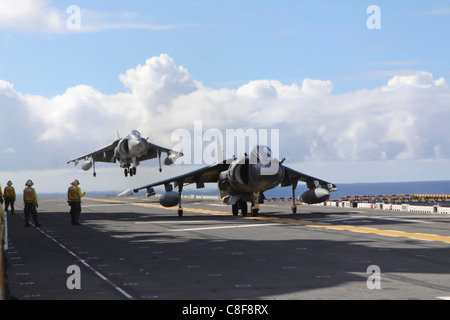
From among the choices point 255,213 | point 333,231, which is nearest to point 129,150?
point 255,213

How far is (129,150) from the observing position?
50.1m

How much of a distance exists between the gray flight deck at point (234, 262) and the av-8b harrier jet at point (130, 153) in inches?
954

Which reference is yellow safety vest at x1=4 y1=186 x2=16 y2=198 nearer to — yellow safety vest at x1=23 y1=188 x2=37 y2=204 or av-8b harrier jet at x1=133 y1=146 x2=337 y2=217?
av-8b harrier jet at x1=133 y1=146 x2=337 y2=217

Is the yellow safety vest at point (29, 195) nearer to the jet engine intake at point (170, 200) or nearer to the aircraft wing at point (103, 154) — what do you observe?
the jet engine intake at point (170, 200)

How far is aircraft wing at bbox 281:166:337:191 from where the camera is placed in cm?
3703

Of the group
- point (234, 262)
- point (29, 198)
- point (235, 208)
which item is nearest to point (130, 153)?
point (235, 208)

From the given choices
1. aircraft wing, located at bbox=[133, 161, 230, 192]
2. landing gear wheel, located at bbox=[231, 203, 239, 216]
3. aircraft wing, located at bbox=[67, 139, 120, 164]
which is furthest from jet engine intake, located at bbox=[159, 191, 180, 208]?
aircraft wing, located at bbox=[67, 139, 120, 164]

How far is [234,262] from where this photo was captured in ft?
48.4

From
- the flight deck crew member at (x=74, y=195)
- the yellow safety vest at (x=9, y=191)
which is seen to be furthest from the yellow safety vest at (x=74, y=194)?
the yellow safety vest at (x=9, y=191)

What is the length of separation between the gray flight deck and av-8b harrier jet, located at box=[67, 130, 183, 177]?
954 inches

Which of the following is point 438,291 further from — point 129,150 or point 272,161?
point 129,150

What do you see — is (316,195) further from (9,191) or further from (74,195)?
(9,191)
